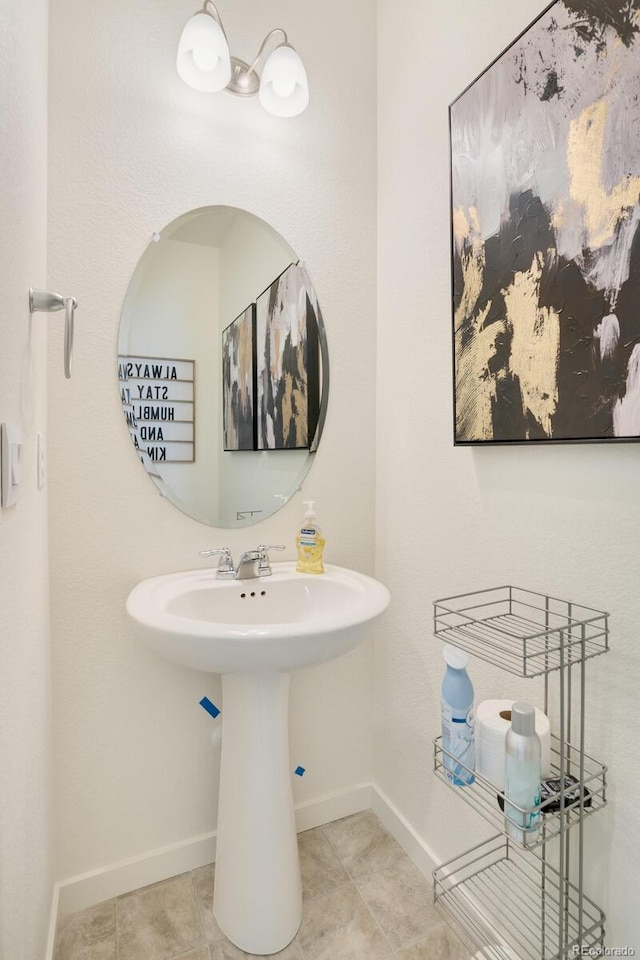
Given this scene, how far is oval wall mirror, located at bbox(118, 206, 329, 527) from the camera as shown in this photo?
1389 millimetres

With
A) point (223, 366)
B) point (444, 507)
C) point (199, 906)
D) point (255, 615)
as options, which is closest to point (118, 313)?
point (223, 366)

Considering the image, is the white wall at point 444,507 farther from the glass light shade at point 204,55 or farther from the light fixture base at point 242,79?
the glass light shade at point 204,55

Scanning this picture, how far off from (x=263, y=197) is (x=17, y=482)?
1.21 metres

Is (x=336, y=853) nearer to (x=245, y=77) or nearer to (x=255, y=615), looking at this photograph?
(x=255, y=615)

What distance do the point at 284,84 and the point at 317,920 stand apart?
2.27 meters

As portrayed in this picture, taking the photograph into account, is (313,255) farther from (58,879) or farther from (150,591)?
(58,879)

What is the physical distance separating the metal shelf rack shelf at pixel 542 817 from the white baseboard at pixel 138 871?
624 millimetres

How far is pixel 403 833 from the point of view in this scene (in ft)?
5.05

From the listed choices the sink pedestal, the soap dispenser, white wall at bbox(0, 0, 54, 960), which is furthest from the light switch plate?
the soap dispenser

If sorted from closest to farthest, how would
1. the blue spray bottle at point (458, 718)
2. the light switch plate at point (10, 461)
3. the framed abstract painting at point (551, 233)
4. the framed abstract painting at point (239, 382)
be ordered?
1. the light switch plate at point (10, 461)
2. the framed abstract painting at point (551, 233)
3. the blue spray bottle at point (458, 718)
4. the framed abstract painting at point (239, 382)

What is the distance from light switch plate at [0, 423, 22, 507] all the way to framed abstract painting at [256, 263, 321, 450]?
2.87 ft

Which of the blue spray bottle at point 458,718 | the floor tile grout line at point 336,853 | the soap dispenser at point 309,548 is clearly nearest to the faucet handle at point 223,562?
the soap dispenser at point 309,548

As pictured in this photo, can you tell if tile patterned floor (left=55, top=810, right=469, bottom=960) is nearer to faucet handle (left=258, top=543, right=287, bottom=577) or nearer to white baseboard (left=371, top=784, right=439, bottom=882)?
white baseboard (left=371, top=784, right=439, bottom=882)

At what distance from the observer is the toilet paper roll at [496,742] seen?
914mm
